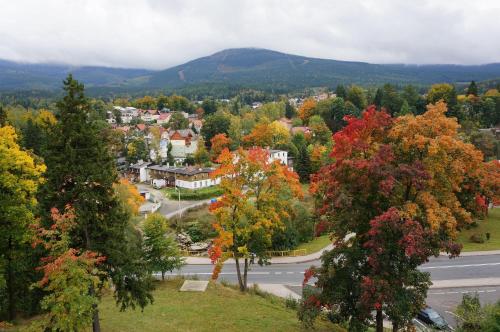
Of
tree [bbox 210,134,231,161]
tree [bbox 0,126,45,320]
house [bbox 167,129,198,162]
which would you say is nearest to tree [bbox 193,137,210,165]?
tree [bbox 210,134,231,161]

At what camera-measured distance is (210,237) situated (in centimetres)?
4847

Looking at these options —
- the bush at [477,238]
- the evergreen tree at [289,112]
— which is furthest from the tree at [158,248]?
the evergreen tree at [289,112]

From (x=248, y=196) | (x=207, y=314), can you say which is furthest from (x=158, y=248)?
(x=248, y=196)

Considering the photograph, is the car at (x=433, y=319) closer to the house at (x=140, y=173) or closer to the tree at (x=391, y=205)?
the tree at (x=391, y=205)

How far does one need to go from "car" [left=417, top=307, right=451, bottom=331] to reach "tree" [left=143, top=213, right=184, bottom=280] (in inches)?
608

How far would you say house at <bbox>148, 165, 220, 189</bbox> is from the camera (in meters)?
67.6

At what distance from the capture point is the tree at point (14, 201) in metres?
18.3

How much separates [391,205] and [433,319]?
1228 cm

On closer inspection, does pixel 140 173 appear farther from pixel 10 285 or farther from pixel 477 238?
pixel 10 285

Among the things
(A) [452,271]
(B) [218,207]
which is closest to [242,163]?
(B) [218,207]

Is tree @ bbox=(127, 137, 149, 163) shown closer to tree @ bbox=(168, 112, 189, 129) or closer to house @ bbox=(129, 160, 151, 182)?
house @ bbox=(129, 160, 151, 182)

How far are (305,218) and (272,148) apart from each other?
36.3 metres

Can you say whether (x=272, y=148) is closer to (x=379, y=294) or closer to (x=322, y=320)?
(x=322, y=320)

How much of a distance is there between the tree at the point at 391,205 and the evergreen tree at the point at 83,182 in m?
8.08
